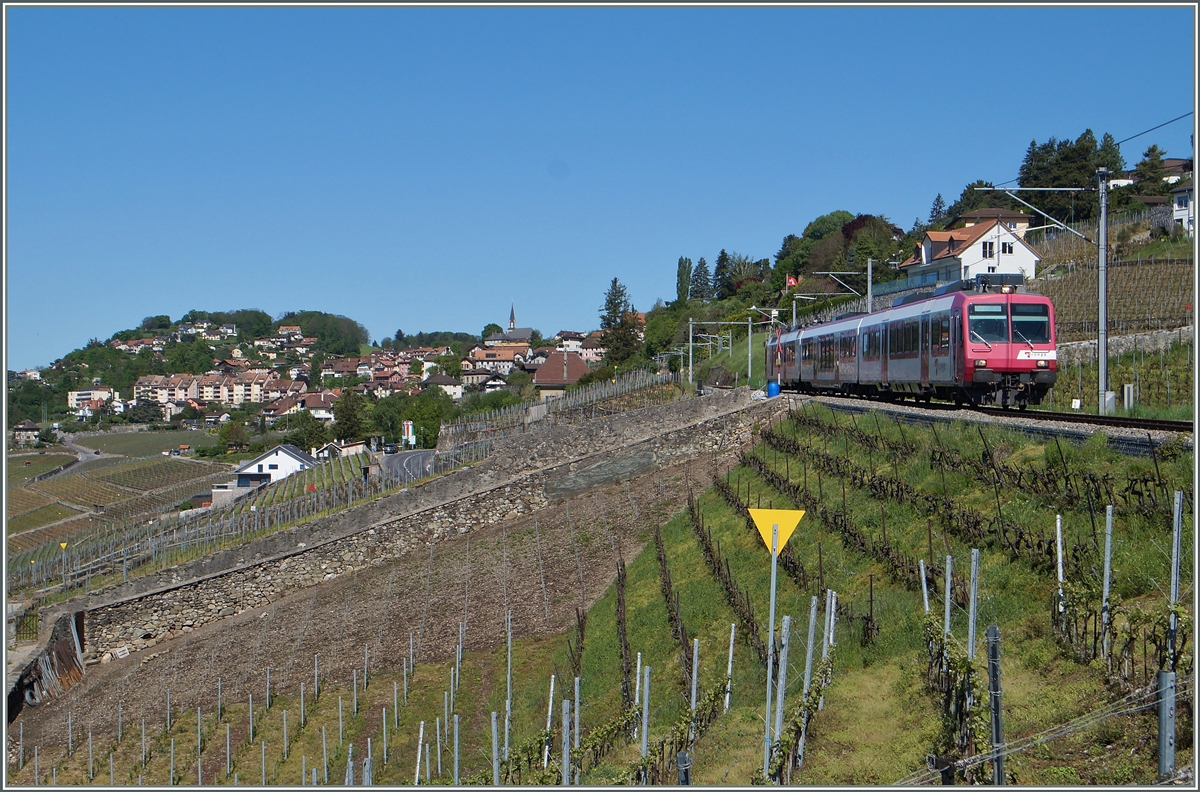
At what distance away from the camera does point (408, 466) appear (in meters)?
52.7

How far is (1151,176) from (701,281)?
59.4 metres

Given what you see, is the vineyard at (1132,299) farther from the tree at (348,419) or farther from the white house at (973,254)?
the tree at (348,419)

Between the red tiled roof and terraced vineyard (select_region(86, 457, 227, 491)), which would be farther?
the red tiled roof

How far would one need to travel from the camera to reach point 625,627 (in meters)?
19.2

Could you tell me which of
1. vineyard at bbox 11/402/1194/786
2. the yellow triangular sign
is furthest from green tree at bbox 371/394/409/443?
the yellow triangular sign

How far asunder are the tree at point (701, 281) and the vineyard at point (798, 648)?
11184 centimetres

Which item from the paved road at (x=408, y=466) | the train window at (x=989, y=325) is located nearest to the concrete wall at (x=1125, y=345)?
the train window at (x=989, y=325)

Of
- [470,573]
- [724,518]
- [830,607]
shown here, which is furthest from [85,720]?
[830,607]

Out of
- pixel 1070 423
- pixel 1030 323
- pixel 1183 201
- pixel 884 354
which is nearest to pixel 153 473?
pixel 884 354

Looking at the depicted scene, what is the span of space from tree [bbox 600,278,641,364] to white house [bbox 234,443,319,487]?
142 ft

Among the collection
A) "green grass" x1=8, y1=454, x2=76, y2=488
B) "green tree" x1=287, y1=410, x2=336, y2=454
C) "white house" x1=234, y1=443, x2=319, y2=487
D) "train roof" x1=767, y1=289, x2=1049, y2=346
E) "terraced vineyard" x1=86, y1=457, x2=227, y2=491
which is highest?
"train roof" x1=767, y1=289, x2=1049, y2=346

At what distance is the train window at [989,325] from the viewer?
23781 mm

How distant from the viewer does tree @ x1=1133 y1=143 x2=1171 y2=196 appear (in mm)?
88312

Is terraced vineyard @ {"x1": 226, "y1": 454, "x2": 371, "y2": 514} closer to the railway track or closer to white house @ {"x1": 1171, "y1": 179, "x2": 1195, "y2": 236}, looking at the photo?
the railway track
